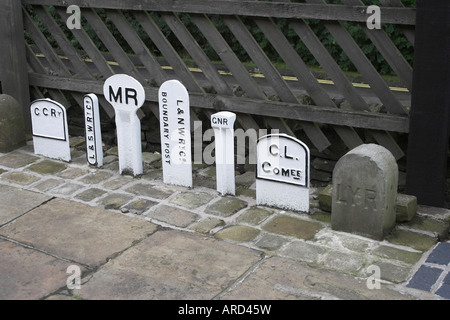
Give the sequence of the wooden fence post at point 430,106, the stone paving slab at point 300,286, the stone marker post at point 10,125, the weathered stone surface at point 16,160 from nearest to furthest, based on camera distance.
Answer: the stone paving slab at point 300,286 → the wooden fence post at point 430,106 → the weathered stone surface at point 16,160 → the stone marker post at point 10,125

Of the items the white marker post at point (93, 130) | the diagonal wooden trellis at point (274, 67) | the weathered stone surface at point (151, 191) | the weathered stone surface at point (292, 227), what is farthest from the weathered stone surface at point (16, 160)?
the weathered stone surface at point (292, 227)

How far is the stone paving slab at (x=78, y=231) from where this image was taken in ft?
15.4

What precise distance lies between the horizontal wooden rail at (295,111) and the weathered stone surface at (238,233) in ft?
4.27

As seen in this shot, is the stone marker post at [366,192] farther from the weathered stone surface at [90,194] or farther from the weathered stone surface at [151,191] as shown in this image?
the weathered stone surface at [90,194]

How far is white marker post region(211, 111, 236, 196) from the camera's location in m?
5.26

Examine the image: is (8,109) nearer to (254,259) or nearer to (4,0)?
(4,0)

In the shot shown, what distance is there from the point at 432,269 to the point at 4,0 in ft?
17.4

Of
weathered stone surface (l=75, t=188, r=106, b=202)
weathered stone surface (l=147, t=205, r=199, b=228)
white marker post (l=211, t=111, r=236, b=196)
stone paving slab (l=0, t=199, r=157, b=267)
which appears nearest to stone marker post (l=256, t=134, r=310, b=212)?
white marker post (l=211, t=111, r=236, b=196)

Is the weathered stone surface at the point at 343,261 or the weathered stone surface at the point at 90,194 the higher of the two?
the weathered stone surface at the point at 90,194

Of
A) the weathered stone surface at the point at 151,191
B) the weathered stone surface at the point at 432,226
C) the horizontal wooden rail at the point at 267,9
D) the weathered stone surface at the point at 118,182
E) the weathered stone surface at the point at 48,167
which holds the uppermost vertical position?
the horizontal wooden rail at the point at 267,9

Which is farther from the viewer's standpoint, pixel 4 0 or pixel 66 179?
pixel 4 0

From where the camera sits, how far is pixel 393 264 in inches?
173
